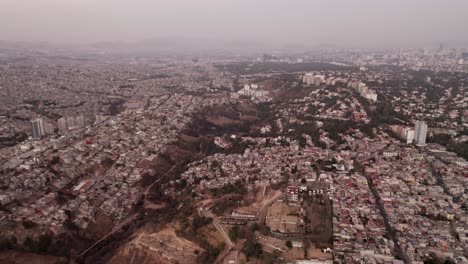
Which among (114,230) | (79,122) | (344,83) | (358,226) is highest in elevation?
(344,83)

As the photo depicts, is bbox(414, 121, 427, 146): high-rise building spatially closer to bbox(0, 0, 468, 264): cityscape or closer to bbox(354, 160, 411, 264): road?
bbox(0, 0, 468, 264): cityscape

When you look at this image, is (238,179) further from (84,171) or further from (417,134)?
(417,134)

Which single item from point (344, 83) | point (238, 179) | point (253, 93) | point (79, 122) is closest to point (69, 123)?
point (79, 122)

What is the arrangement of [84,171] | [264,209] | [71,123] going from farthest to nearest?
[71,123] → [84,171] → [264,209]

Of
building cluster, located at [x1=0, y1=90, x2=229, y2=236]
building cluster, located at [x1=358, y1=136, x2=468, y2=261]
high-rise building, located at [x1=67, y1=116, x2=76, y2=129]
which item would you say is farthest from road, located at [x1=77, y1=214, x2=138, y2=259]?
high-rise building, located at [x1=67, y1=116, x2=76, y2=129]

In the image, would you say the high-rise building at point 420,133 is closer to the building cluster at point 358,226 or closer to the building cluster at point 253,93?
the building cluster at point 358,226

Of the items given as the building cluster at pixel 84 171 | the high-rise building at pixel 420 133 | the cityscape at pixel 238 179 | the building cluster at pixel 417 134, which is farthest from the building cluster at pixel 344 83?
the building cluster at pixel 84 171

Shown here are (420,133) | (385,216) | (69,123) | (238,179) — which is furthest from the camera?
(69,123)
